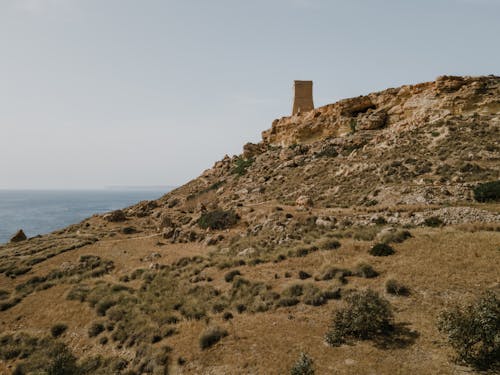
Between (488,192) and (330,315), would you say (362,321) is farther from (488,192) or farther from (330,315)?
(488,192)

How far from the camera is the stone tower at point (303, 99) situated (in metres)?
57.7

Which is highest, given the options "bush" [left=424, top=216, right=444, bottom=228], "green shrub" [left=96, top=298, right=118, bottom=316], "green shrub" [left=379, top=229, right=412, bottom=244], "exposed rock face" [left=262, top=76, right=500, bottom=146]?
"exposed rock face" [left=262, top=76, right=500, bottom=146]

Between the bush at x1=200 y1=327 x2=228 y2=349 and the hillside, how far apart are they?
173mm

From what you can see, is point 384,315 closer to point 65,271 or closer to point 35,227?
point 65,271

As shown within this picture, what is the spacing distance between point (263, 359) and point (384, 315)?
436 centimetres

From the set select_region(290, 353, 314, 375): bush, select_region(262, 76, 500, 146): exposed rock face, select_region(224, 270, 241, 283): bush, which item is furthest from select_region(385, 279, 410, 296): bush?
select_region(262, 76, 500, 146): exposed rock face

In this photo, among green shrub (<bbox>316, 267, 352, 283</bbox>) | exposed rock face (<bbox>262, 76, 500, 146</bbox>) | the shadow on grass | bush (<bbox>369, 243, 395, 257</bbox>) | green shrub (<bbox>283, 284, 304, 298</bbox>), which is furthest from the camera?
exposed rock face (<bbox>262, 76, 500, 146</bbox>)

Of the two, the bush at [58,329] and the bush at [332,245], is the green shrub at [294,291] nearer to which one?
the bush at [332,245]

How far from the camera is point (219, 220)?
31641 mm

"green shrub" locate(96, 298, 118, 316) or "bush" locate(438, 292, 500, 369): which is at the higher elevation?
"bush" locate(438, 292, 500, 369)

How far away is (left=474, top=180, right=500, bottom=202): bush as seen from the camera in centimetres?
1964

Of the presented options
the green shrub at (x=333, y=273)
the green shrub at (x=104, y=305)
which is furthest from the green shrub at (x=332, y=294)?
the green shrub at (x=104, y=305)

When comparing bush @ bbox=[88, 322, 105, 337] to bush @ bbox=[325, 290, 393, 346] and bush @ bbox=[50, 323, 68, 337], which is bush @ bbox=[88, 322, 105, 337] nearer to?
bush @ bbox=[50, 323, 68, 337]

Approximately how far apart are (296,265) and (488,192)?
1540cm
